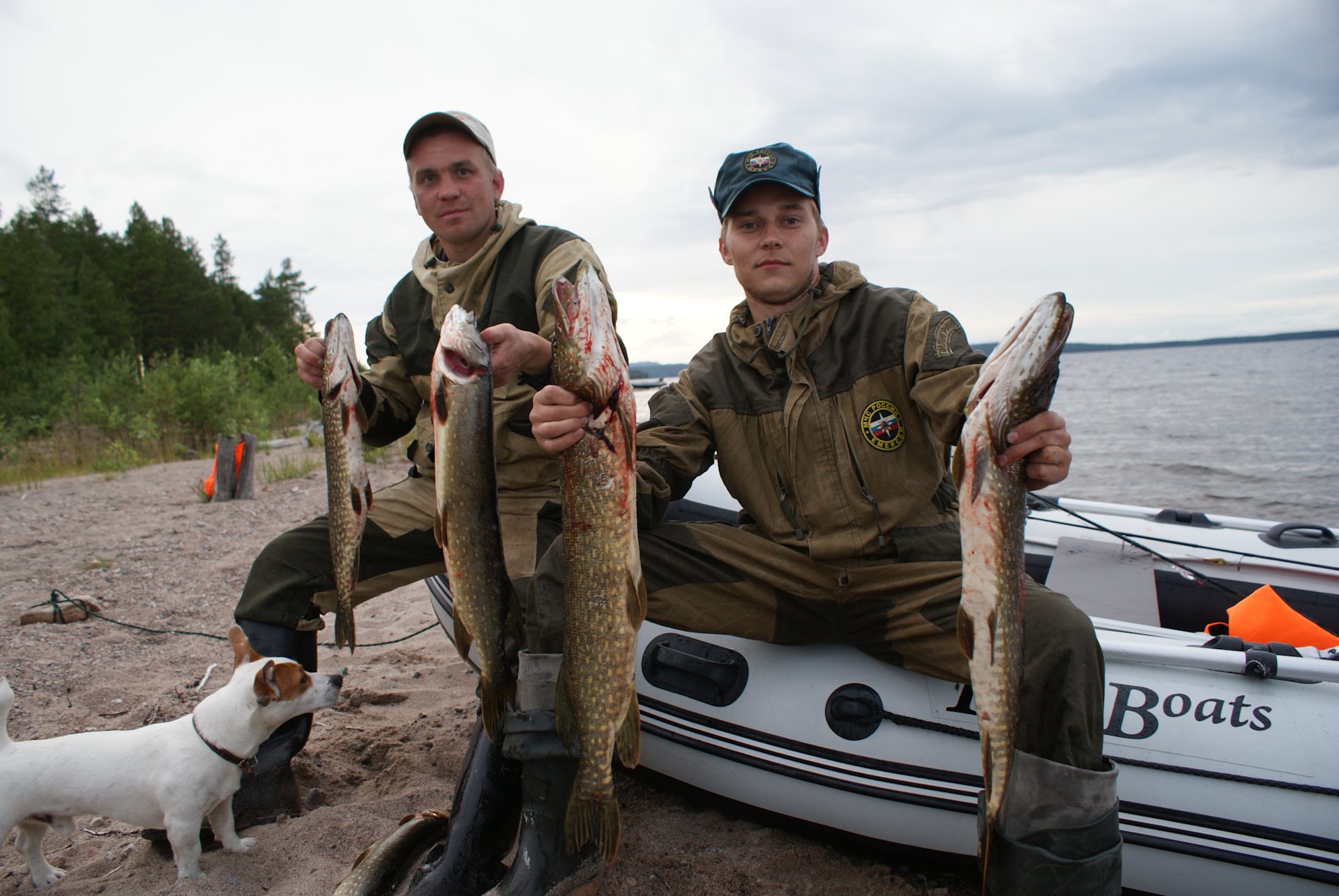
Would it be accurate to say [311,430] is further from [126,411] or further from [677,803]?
[677,803]

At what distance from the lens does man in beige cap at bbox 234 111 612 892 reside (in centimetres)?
344

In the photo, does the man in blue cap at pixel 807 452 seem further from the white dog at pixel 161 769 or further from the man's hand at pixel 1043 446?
the white dog at pixel 161 769

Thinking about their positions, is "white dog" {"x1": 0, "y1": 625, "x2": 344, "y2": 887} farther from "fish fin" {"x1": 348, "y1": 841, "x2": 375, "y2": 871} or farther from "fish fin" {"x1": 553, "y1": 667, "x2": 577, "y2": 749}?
"fish fin" {"x1": 553, "y1": 667, "x2": 577, "y2": 749}

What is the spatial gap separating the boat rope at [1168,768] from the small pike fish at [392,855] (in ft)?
6.15

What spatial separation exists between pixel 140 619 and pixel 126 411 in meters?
15.2

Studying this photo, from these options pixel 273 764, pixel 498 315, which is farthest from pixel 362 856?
pixel 498 315

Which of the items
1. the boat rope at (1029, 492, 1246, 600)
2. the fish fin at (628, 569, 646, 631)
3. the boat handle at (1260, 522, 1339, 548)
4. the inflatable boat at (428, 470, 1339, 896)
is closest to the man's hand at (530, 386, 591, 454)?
the fish fin at (628, 569, 646, 631)

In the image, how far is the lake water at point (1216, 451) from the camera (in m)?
12.0

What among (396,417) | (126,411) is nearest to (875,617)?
(396,417)

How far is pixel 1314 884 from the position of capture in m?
2.58

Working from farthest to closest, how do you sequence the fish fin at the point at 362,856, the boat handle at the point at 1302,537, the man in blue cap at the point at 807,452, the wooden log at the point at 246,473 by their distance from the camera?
the wooden log at the point at 246,473, the boat handle at the point at 1302,537, the man in blue cap at the point at 807,452, the fish fin at the point at 362,856

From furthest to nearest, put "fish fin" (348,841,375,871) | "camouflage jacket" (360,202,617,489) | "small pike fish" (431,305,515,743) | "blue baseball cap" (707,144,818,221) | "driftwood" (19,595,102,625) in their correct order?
1. "driftwood" (19,595,102,625)
2. "camouflage jacket" (360,202,617,489)
3. "blue baseball cap" (707,144,818,221)
4. "fish fin" (348,841,375,871)
5. "small pike fish" (431,305,515,743)

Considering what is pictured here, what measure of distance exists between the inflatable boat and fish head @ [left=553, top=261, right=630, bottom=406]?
5.40ft

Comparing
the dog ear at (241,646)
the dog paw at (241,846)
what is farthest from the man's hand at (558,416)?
the dog paw at (241,846)
